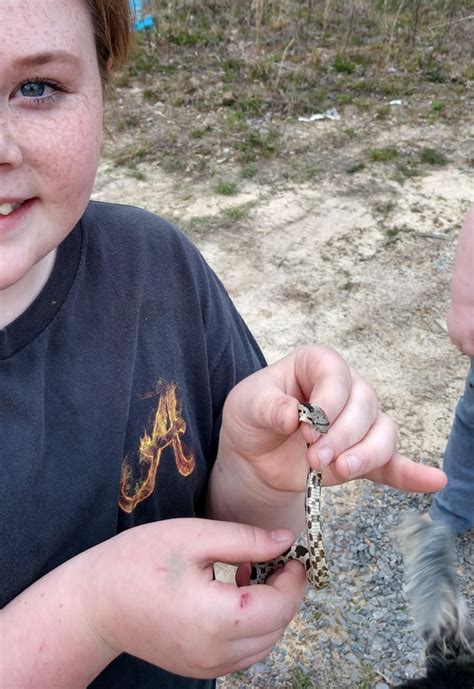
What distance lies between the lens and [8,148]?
1.08 meters

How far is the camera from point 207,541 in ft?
3.70

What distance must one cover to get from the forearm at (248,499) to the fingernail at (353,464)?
0.34m

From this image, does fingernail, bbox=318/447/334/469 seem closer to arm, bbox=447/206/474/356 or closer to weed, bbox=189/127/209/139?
arm, bbox=447/206/474/356

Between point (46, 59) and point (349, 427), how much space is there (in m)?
0.77

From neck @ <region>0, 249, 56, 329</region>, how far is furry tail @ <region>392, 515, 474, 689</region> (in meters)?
1.68

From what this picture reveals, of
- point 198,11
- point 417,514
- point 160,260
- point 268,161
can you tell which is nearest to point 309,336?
point 417,514

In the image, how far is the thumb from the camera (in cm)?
112

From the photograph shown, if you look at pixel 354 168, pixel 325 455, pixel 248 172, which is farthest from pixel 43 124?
pixel 354 168

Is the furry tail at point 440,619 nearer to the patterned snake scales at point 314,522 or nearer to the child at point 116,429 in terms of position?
the child at point 116,429

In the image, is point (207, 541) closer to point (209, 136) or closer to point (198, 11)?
point (209, 136)

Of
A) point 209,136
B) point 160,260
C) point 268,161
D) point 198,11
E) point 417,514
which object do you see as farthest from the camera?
point 198,11

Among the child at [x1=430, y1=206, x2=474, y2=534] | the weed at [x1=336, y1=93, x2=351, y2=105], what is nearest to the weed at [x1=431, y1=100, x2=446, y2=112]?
the weed at [x1=336, y1=93, x2=351, y2=105]

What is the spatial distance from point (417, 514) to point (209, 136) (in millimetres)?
4240

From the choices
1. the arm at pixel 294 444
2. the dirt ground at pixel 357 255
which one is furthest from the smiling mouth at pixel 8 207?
the dirt ground at pixel 357 255
